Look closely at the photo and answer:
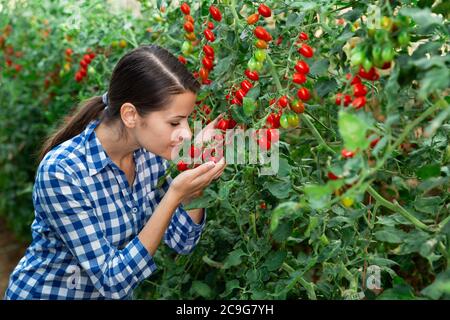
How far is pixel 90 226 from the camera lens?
1394 mm

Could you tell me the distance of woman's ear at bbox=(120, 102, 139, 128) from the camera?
143 cm

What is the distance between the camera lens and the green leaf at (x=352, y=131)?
2.44ft

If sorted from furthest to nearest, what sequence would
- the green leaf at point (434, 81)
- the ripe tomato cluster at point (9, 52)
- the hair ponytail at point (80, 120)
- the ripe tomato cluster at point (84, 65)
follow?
the ripe tomato cluster at point (9, 52) < the ripe tomato cluster at point (84, 65) < the hair ponytail at point (80, 120) < the green leaf at point (434, 81)

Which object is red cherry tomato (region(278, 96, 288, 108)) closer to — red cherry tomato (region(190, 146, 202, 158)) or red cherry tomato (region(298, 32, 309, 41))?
red cherry tomato (region(298, 32, 309, 41))

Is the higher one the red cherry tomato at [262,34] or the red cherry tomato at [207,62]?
the red cherry tomato at [262,34]

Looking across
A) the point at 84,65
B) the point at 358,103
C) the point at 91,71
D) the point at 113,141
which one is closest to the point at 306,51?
the point at 358,103

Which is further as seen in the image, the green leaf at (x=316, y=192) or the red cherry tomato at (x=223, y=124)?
the red cherry tomato at (x=223, y=124)

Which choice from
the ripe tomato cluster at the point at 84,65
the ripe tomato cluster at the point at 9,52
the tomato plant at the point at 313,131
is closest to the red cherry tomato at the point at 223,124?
the tomato plant at the point at 313,131

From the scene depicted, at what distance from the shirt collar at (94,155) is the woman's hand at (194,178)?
24cm

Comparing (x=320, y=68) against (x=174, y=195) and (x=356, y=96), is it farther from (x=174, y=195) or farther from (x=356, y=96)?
(x=174, y=195)

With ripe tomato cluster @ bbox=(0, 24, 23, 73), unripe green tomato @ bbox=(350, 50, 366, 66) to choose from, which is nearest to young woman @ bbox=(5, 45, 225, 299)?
unripe green tomato @ bbox=(350, 50, 366, 66)

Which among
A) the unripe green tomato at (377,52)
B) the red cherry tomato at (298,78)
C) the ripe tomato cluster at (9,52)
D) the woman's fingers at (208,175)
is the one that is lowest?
the ripe tomato cluster at (9,52)

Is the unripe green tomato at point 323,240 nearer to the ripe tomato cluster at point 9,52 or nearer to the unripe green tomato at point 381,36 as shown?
the unripe green tomato at point 381,36
